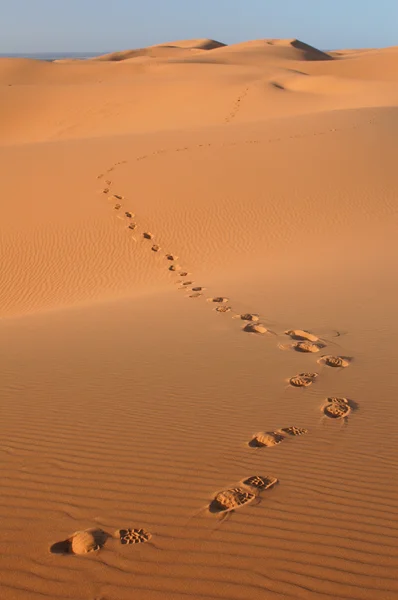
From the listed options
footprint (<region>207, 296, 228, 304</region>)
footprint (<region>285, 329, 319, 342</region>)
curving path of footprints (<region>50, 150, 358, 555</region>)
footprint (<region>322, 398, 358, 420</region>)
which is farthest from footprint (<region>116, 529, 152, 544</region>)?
footprint (<region>207, 296, 228, 304</region>)

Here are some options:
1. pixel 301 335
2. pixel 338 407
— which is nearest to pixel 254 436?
pixel 338 407

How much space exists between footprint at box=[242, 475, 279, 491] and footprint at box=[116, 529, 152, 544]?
0.74m

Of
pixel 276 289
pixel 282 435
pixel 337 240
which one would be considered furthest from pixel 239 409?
pixel 337 240

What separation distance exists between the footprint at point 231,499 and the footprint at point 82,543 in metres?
0.62

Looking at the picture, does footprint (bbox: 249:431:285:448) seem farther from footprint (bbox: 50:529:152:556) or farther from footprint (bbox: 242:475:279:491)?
footprint (bbox: 50:529:152:556)

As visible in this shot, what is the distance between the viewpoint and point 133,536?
3252mm

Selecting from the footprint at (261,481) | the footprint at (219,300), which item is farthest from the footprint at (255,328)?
the footprint at (261,481)

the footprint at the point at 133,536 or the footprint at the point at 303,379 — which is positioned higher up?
the footprint at the point at 133,536

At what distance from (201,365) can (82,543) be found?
3029mm

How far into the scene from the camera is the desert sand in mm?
3127

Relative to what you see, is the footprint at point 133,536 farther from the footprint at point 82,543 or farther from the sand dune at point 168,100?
the sand dune at point 168,100

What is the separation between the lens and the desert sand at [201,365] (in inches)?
123

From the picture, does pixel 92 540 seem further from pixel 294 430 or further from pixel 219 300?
pixel 219 300

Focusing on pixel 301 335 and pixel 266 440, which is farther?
pixel 301 335
